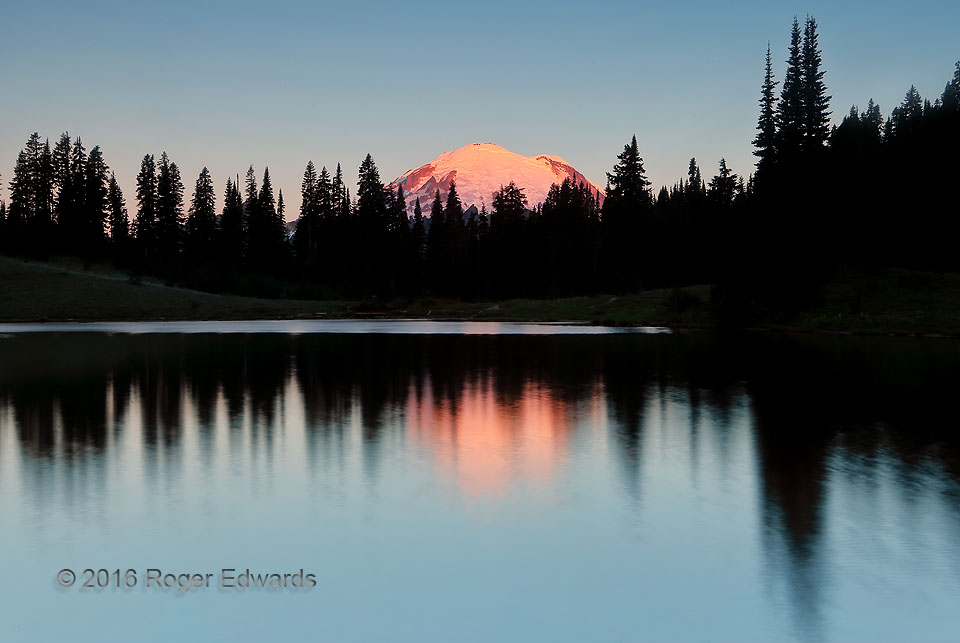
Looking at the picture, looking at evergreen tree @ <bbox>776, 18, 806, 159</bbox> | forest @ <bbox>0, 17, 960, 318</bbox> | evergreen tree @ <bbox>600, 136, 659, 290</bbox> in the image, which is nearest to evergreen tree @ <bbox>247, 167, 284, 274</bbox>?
forest @ <bbox>0, 17, 960, 318</bbox>

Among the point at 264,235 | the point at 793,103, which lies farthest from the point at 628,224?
the point at 264,235

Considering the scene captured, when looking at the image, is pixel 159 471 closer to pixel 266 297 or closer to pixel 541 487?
pixel 541 487

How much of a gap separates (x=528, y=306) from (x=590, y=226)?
6472cm

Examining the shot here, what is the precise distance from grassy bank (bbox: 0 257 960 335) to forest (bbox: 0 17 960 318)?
3.24 meters

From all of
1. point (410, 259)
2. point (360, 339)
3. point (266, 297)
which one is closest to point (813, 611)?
point (360, 339)

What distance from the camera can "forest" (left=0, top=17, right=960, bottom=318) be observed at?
2670 inches

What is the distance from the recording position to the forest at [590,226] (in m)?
67.8

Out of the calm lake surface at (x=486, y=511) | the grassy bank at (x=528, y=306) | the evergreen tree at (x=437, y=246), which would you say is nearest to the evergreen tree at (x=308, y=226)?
the evergreen tree at (x=437, y=246)

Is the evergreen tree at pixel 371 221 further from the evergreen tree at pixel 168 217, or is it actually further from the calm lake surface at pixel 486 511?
the calm lake surface at pixel 486 511

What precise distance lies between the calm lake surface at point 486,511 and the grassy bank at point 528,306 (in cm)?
3860

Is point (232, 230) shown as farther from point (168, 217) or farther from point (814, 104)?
point (814, 104)

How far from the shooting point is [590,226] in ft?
469

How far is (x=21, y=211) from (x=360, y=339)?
130383 millimetres

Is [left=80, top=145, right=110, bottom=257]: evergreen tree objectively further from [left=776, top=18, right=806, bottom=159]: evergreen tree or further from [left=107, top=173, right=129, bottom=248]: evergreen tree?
[left=776, top=18, right=806, bottom=159]: evergreen tree
